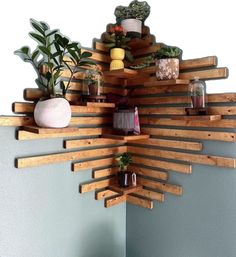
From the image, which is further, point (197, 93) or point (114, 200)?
point (114, 200)

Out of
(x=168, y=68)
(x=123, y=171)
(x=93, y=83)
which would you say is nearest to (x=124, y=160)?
(x=123, y=171)

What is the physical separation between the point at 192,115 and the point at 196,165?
308 millimetres

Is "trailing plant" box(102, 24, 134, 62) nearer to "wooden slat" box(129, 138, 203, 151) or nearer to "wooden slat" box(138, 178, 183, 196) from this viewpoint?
"wooden slat" box(129, 138, 203, 151)

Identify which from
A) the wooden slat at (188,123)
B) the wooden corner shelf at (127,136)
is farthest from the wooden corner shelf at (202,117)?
the wooden corner shelf at (127,136)

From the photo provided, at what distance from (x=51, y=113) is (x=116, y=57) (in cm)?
61

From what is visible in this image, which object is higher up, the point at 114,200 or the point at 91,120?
the point at 91,120

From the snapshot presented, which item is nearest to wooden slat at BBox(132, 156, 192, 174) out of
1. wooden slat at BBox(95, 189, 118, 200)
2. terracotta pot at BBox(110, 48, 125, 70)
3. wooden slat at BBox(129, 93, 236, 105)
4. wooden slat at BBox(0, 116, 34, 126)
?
wooden slat at BBox(95, 189, 118, 200)

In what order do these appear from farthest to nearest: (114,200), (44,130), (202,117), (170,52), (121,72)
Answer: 1. (114,200)
2. (121,72)
3. (170,52)
4. (202,117)
5. (44,130)

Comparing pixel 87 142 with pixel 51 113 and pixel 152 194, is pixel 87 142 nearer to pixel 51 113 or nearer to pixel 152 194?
pixel 51 113

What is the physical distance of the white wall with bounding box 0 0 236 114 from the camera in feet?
4.15

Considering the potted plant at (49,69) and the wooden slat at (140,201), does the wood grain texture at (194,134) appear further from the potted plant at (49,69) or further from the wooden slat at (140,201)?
the potted plant at (49,69)

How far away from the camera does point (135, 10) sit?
160cm

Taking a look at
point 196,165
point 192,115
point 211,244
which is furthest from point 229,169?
point 211,244

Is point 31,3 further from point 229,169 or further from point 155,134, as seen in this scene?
point 229,169
